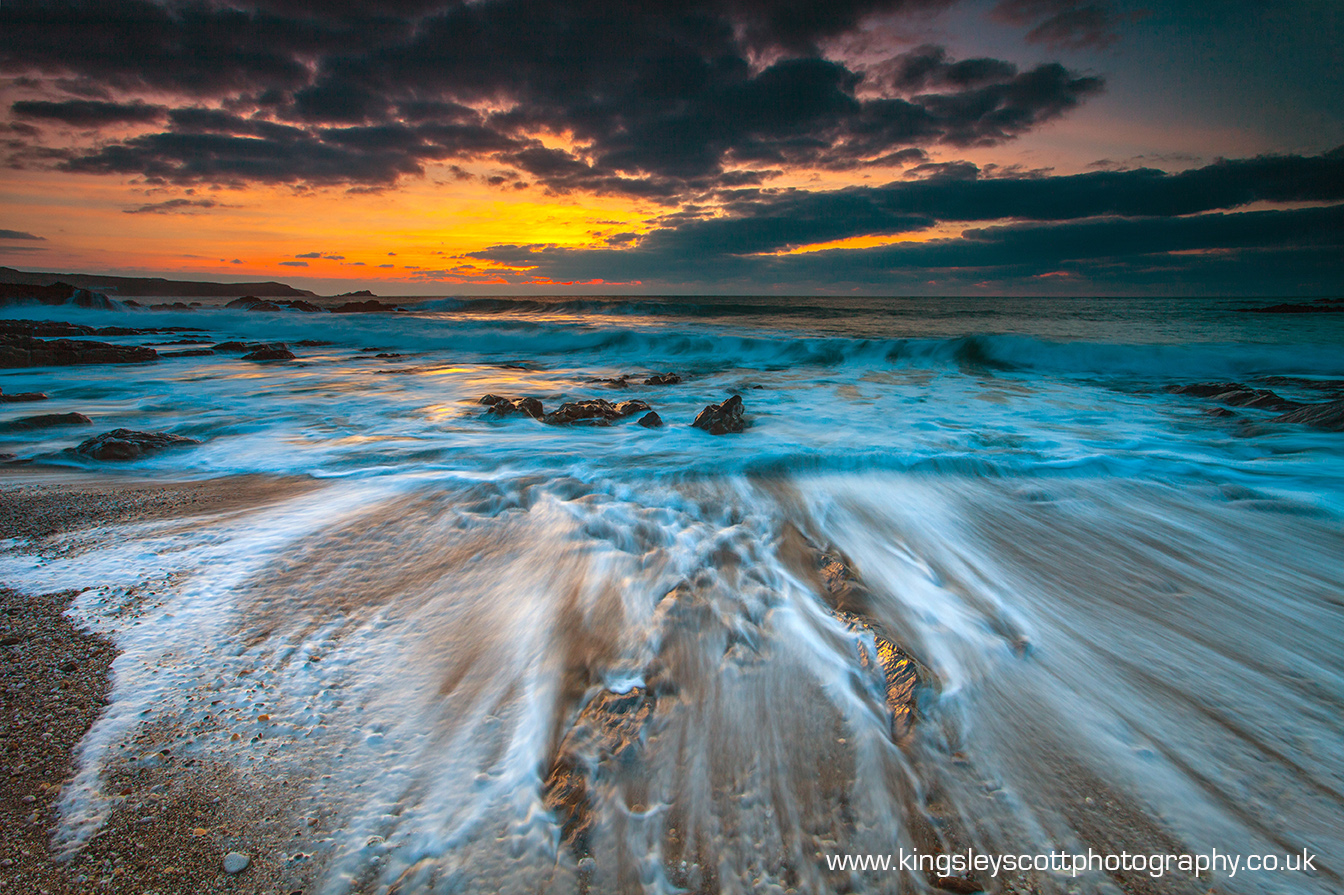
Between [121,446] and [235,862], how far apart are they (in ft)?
14.6

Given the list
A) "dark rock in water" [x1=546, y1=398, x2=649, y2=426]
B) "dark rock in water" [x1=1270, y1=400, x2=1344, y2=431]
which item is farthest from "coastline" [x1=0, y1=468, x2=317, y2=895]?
"dark rock in water" [x1=1270, y1=400, x2=1344, y2=431]

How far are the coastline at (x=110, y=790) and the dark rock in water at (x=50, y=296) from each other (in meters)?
31.3

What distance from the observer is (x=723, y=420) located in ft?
17.7

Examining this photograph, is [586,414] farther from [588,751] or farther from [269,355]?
[269,355]

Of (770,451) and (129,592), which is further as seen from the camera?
(770,451)

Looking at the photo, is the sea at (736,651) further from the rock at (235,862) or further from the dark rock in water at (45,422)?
the dark rock in water at (45,422)

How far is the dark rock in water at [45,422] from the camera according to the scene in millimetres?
4820

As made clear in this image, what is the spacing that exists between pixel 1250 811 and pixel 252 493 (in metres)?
4.88

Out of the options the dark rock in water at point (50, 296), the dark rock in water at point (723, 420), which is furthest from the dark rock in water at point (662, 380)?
the dark rock in water at point (50, 296)

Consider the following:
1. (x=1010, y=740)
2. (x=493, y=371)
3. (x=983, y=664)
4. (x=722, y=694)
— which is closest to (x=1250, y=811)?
(x=1010, y=740)

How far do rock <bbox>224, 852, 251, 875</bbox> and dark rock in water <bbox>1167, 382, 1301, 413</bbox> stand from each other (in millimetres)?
10134

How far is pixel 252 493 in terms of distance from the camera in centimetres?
338

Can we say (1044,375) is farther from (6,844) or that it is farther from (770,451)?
(6,844)

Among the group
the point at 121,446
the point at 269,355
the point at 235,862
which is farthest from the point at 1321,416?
the point at 269,355
